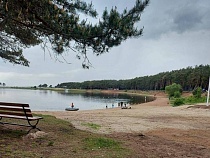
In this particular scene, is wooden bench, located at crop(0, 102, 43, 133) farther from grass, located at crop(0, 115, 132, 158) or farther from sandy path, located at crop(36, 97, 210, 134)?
sandy path, located at crop(36, 97, 210, 134)

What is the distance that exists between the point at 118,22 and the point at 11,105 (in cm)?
321

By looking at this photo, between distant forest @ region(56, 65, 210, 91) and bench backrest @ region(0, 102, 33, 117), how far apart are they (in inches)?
2958

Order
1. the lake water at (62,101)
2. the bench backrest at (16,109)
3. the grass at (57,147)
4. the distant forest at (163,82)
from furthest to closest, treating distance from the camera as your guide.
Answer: the distant forest at (163,82) < the lake water at (62,101) < the bench backrest at (16,109) < the grass at (57,147)

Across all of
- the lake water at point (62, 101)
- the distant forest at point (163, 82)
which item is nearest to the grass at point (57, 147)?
the lake water at point (62, 101)

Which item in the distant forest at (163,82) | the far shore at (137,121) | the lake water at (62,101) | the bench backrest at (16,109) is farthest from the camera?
the distant forest at (163,82)

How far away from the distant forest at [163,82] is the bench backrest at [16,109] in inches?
2958

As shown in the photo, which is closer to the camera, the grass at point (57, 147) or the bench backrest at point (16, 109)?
the grass at point (57, 147)

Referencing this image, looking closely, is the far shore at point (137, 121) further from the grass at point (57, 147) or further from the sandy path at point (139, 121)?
the grass at point (57, 147)

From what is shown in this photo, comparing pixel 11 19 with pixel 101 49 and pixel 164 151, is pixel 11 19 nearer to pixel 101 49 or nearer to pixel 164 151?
pixel 101 49

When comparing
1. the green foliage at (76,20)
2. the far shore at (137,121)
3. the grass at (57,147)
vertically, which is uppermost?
the green foliage at (76,20)

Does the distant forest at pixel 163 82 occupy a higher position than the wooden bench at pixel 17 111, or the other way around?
the distant forest at pixel 163 82

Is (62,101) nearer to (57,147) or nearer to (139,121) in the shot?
(139,121)

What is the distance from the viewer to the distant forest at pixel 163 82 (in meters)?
80.0

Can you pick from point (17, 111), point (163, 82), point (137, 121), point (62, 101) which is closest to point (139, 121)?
point (137, 121)
